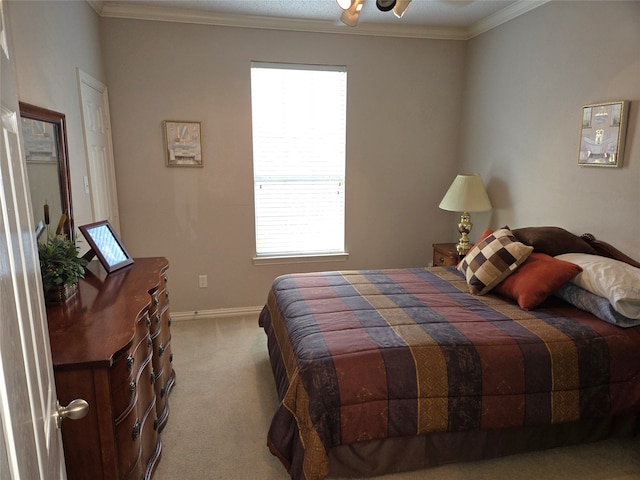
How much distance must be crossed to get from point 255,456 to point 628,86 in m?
2.99

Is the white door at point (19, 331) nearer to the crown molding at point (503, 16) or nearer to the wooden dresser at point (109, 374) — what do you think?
the wooden dresser at point (109, 374)

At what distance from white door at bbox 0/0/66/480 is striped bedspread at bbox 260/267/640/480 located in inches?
42.5

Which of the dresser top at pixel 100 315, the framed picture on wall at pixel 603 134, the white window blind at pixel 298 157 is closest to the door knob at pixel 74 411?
the dresser top at pixel 100 315

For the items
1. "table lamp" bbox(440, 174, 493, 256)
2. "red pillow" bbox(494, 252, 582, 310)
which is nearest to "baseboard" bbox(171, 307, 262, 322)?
"table lamp" bbox(440, 174, 493, 256)

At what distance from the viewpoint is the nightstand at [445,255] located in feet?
12.3

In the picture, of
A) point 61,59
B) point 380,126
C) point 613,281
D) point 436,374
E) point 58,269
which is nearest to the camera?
point 58,269

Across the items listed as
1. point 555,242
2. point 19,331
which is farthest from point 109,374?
point 555,242

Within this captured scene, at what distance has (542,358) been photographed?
6.41 feet

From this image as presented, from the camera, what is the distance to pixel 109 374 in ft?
4.73

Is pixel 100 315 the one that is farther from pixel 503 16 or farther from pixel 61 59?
pixel 503 16

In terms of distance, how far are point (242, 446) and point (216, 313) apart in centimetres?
191

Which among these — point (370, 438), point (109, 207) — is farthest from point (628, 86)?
point (109, 207)

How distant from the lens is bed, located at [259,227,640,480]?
181 cm

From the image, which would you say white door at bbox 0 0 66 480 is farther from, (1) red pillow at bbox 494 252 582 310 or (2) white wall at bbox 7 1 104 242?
(1) red pillow at bbox 494 252 582 310
